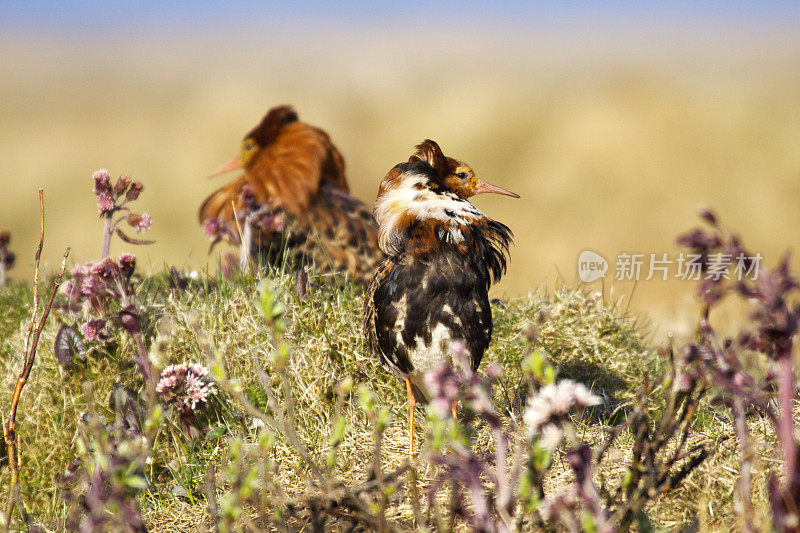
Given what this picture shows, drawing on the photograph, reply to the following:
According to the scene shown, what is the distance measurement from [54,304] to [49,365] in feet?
1.27

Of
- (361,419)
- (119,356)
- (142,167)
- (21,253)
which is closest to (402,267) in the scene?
(361,419)

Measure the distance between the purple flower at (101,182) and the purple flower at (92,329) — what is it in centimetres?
65

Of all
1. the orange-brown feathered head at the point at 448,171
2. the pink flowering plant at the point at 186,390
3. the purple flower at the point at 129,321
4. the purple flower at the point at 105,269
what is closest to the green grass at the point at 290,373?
the pink flowering plant at the point at 186,390

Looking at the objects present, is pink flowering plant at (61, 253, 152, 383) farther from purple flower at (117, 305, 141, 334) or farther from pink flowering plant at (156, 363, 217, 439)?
pink flowering plant at (156, 363, 217, 439)

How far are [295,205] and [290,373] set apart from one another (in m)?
1.99

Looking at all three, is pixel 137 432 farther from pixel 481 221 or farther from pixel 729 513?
pixel 729 513

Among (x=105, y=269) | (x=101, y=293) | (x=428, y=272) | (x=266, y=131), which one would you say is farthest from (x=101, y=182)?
(x=266, y=131)

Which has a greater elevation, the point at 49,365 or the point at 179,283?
the point at 179,283

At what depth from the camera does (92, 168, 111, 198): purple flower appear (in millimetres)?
3684

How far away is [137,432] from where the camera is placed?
3.38m

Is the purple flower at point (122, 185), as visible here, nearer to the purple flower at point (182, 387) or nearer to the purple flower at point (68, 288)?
the purple flower at point (68, 288)

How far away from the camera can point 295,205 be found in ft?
17.8

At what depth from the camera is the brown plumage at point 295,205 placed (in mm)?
4891

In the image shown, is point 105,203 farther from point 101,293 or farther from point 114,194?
point 101,293
